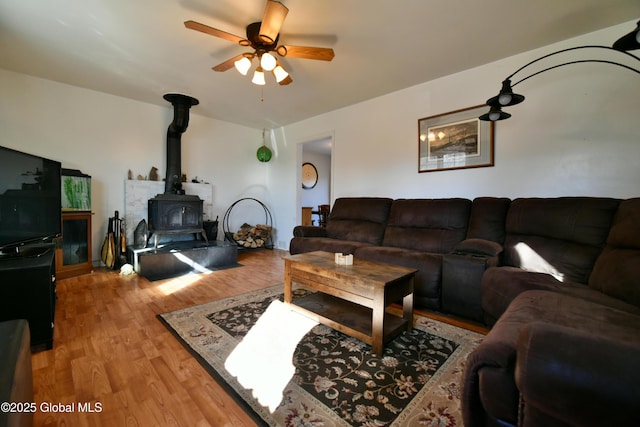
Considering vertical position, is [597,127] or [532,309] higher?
[597,127]

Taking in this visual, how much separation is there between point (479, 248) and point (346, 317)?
4.28 ft

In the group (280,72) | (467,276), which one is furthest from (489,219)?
(280,72)

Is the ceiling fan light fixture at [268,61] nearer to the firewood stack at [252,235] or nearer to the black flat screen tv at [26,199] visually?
the black flat screen tv at [26,199]

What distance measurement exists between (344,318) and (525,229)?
1825 millimetres

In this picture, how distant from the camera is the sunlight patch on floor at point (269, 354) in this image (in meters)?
1.40

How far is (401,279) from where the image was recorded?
6.05 feet

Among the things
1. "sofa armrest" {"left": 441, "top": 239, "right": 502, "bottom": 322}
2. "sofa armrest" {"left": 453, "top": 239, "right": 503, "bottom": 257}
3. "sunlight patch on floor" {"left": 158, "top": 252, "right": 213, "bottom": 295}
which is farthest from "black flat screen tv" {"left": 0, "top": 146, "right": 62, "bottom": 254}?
"sofa armrest" {"left": 453, "top": 239, "right": 503, "bottom": 257}

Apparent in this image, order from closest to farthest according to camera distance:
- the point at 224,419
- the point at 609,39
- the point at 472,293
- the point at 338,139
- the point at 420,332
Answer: the point at 224,419 < the point at 420,332 < the point at 472,293 < the point at 609,39 < the point at 338,139

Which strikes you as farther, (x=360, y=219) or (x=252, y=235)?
(x=252, y=235)

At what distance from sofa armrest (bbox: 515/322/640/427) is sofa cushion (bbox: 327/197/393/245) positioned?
103 inches

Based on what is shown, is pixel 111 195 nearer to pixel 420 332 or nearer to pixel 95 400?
pixel 95 400

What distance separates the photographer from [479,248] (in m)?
2.29

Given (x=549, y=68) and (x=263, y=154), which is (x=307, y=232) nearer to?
(x=263, y=154)

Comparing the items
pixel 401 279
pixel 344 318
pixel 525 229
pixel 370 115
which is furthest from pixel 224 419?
pixel 370 115
